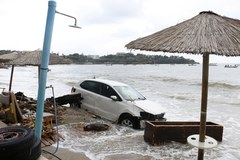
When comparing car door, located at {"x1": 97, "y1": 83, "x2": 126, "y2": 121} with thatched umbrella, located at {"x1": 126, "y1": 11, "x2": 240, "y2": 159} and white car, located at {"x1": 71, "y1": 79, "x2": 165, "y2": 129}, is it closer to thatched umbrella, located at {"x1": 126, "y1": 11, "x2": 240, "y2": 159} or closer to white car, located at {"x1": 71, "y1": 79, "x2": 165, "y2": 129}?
white car, located at {"x1": 71, "y1": 79, "x2": 165, "y2": 129}

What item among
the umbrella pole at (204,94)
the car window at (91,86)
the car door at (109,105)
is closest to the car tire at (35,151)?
the umbrella pole at (204,94)

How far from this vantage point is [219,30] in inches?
167

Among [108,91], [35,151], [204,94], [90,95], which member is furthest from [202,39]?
[90,95]

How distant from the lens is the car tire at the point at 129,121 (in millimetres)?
9836

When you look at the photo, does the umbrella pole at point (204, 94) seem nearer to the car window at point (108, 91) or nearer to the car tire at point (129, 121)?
the car tire at point (129, 121)

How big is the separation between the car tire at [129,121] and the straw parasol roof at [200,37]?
17.8ft

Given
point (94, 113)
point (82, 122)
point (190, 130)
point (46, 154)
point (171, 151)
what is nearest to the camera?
point (46, 154)

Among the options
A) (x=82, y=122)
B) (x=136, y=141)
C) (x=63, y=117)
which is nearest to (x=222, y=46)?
(x=136, y=141)

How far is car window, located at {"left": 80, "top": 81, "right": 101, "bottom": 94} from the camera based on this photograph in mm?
11778

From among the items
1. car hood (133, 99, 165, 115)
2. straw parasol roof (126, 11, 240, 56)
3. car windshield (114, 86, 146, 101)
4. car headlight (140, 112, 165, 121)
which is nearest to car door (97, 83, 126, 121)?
car windshield (114, 86, 146, 101)

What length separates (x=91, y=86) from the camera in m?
12.2

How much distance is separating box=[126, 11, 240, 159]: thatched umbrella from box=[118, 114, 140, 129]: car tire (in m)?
5.12

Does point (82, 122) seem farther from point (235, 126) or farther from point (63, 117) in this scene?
point (235, 126)

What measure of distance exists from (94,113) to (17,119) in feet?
12.3
